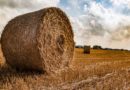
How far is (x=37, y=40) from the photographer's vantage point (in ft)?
25.8

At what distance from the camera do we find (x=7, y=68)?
9.05 m

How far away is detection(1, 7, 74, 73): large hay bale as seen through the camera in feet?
26.2

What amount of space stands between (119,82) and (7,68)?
3.74 metres

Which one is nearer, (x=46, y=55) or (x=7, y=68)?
(x=46, y=55)

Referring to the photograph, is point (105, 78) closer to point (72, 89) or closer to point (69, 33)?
point (72, 89)

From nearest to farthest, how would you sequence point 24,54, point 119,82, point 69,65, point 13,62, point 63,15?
1. point 119,82
2. point 24,54
3. point 13,62
4. point 63,15
5. point 69,65

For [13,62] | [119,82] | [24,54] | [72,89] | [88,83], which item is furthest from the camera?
[13,62]

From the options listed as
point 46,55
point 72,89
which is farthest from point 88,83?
point 46,55

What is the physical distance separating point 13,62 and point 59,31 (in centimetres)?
182

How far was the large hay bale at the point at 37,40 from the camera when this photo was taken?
7979 millimetres

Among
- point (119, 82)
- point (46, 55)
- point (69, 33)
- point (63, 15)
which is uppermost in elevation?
point (63, 15)

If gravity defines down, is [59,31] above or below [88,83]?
above

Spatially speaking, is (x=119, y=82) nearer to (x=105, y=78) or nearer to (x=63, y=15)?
(x=105, y=78)

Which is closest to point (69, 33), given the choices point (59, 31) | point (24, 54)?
point (59, 31)
